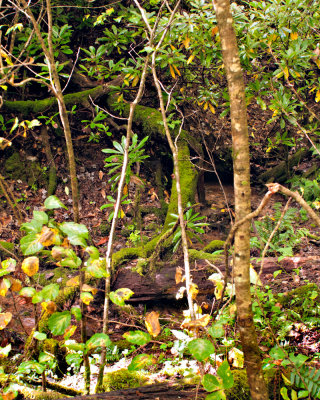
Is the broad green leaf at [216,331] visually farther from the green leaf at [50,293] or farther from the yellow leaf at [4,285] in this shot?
the yellow leaf at [4,285]

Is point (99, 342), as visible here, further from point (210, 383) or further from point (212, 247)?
point (212, 247)

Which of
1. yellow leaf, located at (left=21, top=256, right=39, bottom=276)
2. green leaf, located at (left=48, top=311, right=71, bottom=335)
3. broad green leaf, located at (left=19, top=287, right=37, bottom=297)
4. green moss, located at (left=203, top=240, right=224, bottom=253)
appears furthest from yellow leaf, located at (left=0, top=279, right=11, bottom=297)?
green moss, located at (left=203, top=240, right=224, bottom=253)

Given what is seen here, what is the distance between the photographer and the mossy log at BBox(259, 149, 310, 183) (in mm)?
6113

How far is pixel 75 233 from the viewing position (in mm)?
1443

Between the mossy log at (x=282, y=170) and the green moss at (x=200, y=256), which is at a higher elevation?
the mossy log at (x=282, y=170)

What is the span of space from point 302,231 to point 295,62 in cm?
234

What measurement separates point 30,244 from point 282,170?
5.80m

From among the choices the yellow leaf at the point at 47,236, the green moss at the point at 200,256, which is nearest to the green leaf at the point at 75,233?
the yellow leaf at the point at 47,236

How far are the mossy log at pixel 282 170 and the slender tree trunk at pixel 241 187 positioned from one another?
5016 millimetres

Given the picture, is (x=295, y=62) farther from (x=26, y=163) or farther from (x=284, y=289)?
(x=26, y=163)

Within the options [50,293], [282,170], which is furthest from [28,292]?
[282,170]

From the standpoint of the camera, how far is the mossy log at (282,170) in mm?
6113

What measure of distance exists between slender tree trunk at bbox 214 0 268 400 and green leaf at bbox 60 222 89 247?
73 centimetres

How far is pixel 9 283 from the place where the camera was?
1.63 metres
